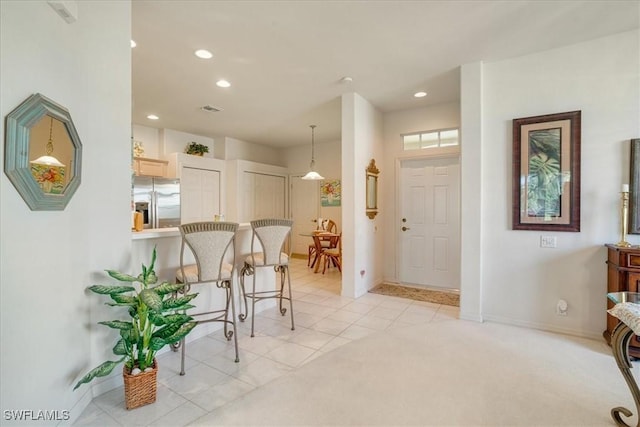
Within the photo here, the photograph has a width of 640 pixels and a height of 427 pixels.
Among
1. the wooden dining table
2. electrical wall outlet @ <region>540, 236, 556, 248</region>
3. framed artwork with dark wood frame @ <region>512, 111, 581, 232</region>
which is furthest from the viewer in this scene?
the wooden dining table

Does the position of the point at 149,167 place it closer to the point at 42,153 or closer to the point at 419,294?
the point at 42,153

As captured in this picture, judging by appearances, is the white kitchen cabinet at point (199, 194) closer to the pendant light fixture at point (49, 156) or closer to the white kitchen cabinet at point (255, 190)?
the white kitchen cabinet at point (255, 190)

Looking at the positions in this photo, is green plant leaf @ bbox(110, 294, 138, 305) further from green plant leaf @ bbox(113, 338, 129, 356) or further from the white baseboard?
the white baseboard

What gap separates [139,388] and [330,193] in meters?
5.49

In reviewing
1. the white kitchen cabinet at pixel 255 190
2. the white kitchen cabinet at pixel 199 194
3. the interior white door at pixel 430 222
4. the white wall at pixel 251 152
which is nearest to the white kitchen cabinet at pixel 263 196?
A: the white kitchen cabinet at pixel 255 190

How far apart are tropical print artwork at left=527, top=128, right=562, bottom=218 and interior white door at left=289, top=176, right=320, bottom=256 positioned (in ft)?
15.4

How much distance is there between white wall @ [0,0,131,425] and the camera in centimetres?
133

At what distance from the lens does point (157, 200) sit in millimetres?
5172

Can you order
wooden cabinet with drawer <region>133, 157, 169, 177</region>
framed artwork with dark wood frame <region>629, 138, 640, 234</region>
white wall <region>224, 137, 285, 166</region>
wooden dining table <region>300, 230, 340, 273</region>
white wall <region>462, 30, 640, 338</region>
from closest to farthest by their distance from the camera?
1. framed artwork with dark wood frame <region>629, 138, 640, 234</region>
2. white wall <region>462, 30, 640, 338</region>
3. wooden cabinet with drawer <region>133, 157, 169, 177</region>
4. wooden dining table <region>300, 230, 340, 273</region>
5. white wall <region>224, 137, 285, 166</region>

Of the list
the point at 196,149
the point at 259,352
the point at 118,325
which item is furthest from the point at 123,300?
the point at 196,149

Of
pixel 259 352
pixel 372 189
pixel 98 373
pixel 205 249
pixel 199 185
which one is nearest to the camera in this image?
pixel 98 373

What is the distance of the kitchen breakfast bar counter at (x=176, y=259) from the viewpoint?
7.70 ft

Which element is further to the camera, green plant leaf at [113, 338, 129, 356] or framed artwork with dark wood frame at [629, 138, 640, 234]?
framed artwork with dark wood frame at [629, 138, 640, 234]

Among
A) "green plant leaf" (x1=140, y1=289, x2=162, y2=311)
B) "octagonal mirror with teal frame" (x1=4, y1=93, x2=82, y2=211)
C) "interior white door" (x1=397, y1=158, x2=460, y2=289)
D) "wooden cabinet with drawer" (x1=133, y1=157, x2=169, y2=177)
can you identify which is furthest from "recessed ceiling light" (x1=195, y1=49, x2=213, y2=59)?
"interior white door" (x1=397, y1=158, x2=460, y2=289)
